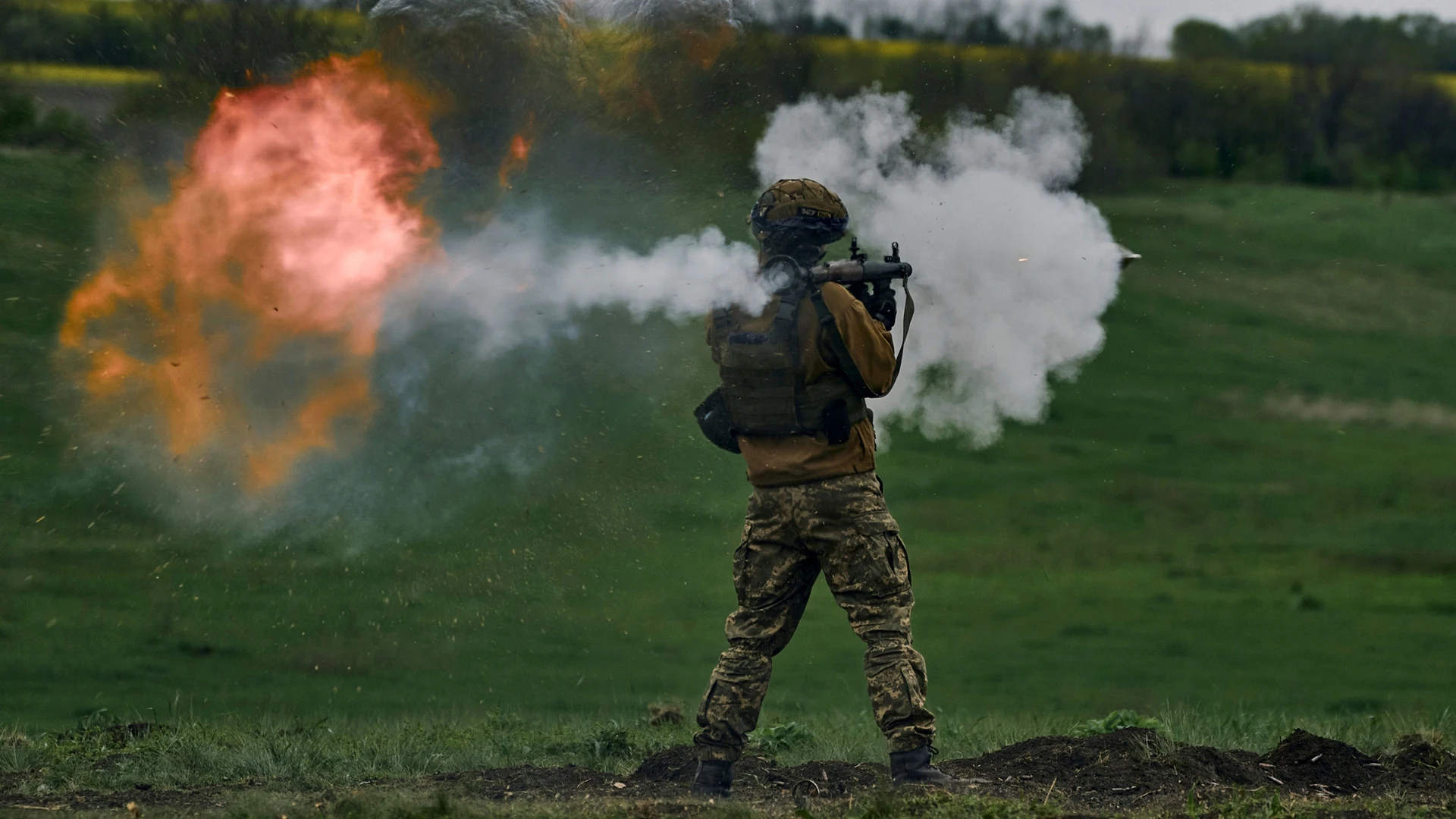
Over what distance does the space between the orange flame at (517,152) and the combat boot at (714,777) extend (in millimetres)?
3360

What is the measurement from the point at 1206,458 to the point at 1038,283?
13892 mm

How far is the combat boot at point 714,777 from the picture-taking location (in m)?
6.48

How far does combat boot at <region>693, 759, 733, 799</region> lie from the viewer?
A: 648 cm

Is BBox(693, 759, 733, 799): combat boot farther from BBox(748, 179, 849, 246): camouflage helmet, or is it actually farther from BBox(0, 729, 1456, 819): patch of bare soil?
BBox(748, 179, 849, 246): camouflage helmet

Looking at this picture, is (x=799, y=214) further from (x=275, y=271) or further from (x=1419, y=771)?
(x=1419, y=771)

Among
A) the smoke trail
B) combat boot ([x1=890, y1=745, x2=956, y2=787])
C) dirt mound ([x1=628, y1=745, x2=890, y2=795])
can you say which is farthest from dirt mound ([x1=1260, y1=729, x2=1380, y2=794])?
the smoke trail

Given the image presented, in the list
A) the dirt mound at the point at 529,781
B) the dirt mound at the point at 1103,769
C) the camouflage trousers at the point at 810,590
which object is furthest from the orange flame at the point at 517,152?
the dirt mound at the point at 1103,769

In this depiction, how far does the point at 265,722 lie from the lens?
816 centimetres

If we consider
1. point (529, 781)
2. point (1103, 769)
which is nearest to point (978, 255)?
point (1103, 769)

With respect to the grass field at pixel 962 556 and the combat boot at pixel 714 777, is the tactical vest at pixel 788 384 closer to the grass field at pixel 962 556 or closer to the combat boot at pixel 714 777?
the combat boot at pixel 714 777

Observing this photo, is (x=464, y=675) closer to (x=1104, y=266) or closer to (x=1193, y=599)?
(x=1104, y=266)

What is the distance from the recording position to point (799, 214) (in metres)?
6.47

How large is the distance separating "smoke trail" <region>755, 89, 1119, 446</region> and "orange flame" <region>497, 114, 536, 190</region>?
1.40 metres

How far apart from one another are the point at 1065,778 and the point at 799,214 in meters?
2.62
